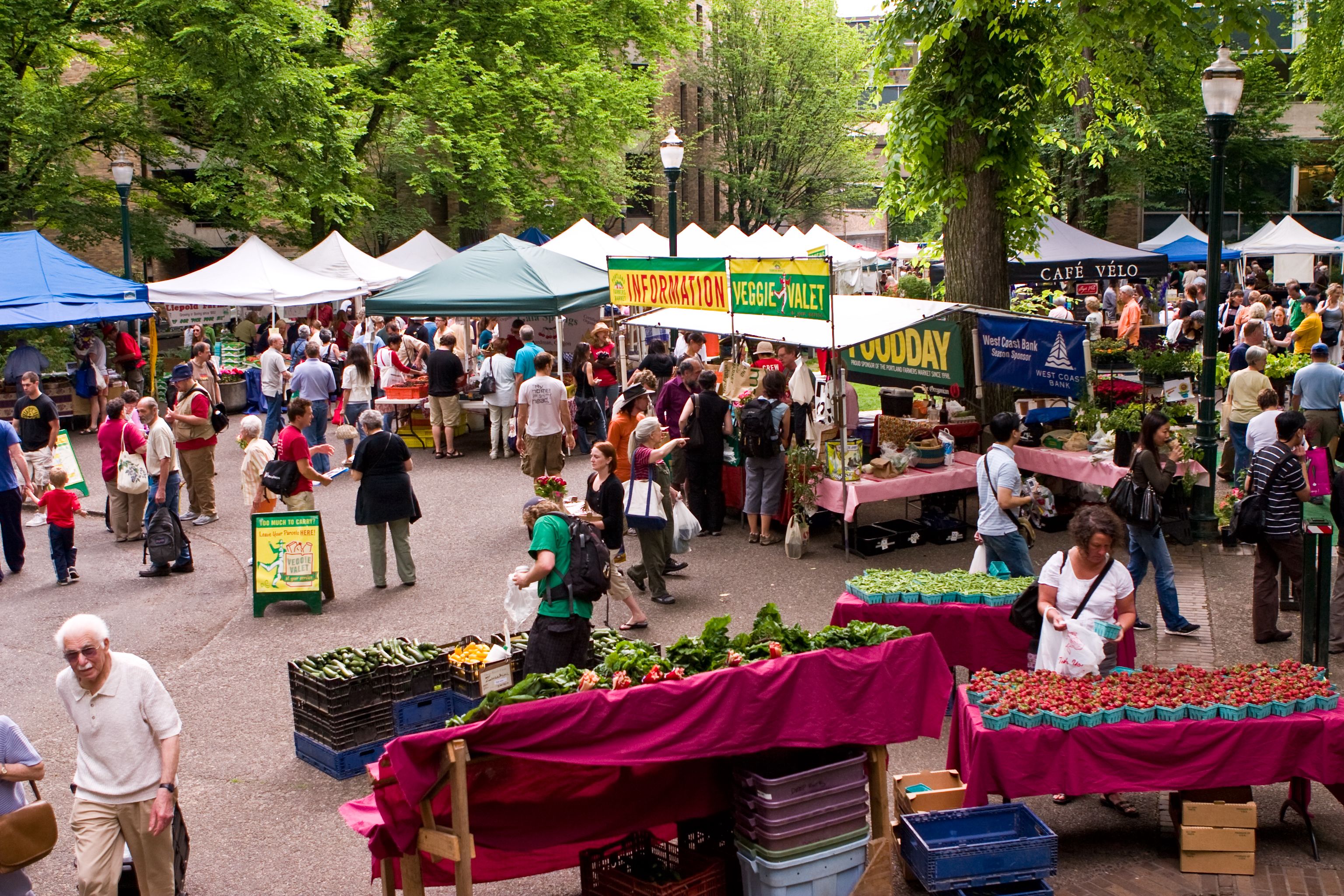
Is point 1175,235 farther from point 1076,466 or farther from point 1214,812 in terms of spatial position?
point 1214,812

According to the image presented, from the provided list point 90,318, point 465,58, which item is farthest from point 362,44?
point 90,318

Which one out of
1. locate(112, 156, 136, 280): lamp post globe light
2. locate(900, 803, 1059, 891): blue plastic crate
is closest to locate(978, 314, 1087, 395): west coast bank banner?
locate(900, 803, 1059, 891): blue plastic crate

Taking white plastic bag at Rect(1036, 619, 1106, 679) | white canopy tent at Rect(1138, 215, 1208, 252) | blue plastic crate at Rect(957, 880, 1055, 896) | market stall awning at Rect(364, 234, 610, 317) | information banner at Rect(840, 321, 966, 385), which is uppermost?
white canopy tent at Rect(1138, 215, 1208, 252)

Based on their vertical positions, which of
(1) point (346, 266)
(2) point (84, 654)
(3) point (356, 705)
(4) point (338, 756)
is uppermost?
(1) point (346, 266)

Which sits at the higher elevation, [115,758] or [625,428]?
[625,428]

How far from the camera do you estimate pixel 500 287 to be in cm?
1819

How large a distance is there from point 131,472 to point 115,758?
864cm

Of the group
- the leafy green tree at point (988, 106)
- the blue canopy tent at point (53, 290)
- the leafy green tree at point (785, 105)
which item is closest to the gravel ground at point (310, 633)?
the leafy green tree at point (988, 106)

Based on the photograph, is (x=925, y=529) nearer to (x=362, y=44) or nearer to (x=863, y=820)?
(x=863, y=820)

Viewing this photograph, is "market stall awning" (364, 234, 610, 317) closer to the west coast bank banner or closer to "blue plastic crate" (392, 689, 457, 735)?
the west coast bank banner

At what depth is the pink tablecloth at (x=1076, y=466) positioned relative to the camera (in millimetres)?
12211

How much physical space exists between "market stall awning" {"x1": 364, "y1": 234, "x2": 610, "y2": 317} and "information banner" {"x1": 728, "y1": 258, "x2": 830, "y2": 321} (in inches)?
206

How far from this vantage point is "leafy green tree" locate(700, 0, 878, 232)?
151 feet

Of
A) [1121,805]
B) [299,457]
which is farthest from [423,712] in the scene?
[299,457]
